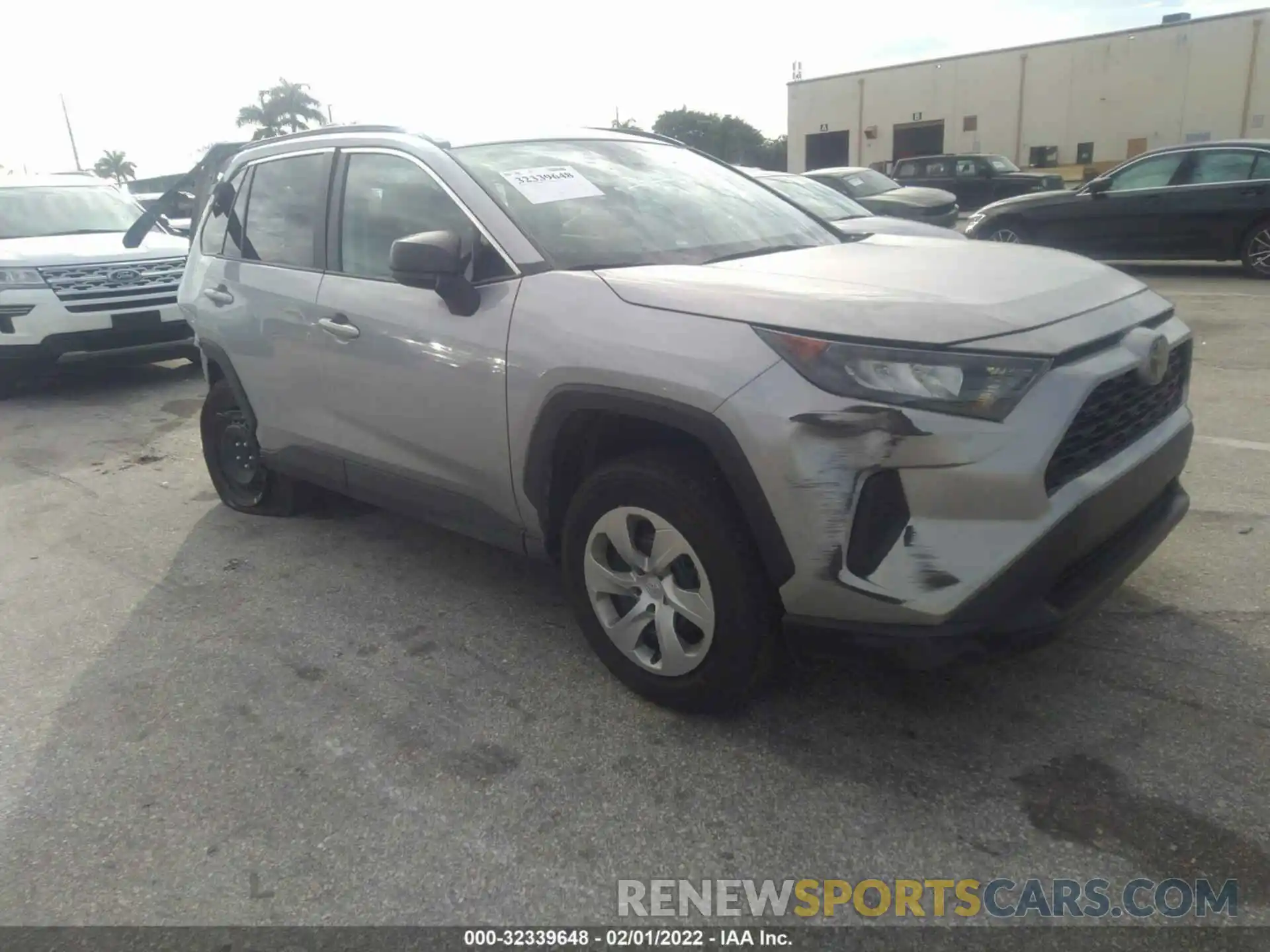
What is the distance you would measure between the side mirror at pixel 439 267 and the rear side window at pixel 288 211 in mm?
984

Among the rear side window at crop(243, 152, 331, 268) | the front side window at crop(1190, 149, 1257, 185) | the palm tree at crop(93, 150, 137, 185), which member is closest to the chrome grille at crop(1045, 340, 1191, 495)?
the rear side window at crop(243, 152, 331, 268)

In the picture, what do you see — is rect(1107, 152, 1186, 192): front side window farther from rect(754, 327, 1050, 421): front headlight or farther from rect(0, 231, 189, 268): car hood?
rect(754, 327, 1050, 421): front headlight

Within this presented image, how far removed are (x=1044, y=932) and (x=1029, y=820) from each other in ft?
1.16

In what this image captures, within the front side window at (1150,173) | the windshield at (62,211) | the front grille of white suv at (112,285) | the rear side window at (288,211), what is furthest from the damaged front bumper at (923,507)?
the front side window at (1150,173)

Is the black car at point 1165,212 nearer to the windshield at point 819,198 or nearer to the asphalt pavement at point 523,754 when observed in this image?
the windshield at point 819,198

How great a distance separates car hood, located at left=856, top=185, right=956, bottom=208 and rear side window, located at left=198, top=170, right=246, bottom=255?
30.9 feet

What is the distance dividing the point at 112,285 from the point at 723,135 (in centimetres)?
6026

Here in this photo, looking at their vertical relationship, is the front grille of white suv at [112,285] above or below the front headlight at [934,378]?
below

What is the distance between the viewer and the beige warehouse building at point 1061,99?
26.2 meters

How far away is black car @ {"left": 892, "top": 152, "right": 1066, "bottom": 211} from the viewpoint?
2138 cm

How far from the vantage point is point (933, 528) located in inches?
88.5

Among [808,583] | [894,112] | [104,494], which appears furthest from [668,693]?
[894,112]

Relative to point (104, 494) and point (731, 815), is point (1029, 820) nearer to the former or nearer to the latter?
point (731, 815)

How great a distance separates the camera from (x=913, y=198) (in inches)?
500
